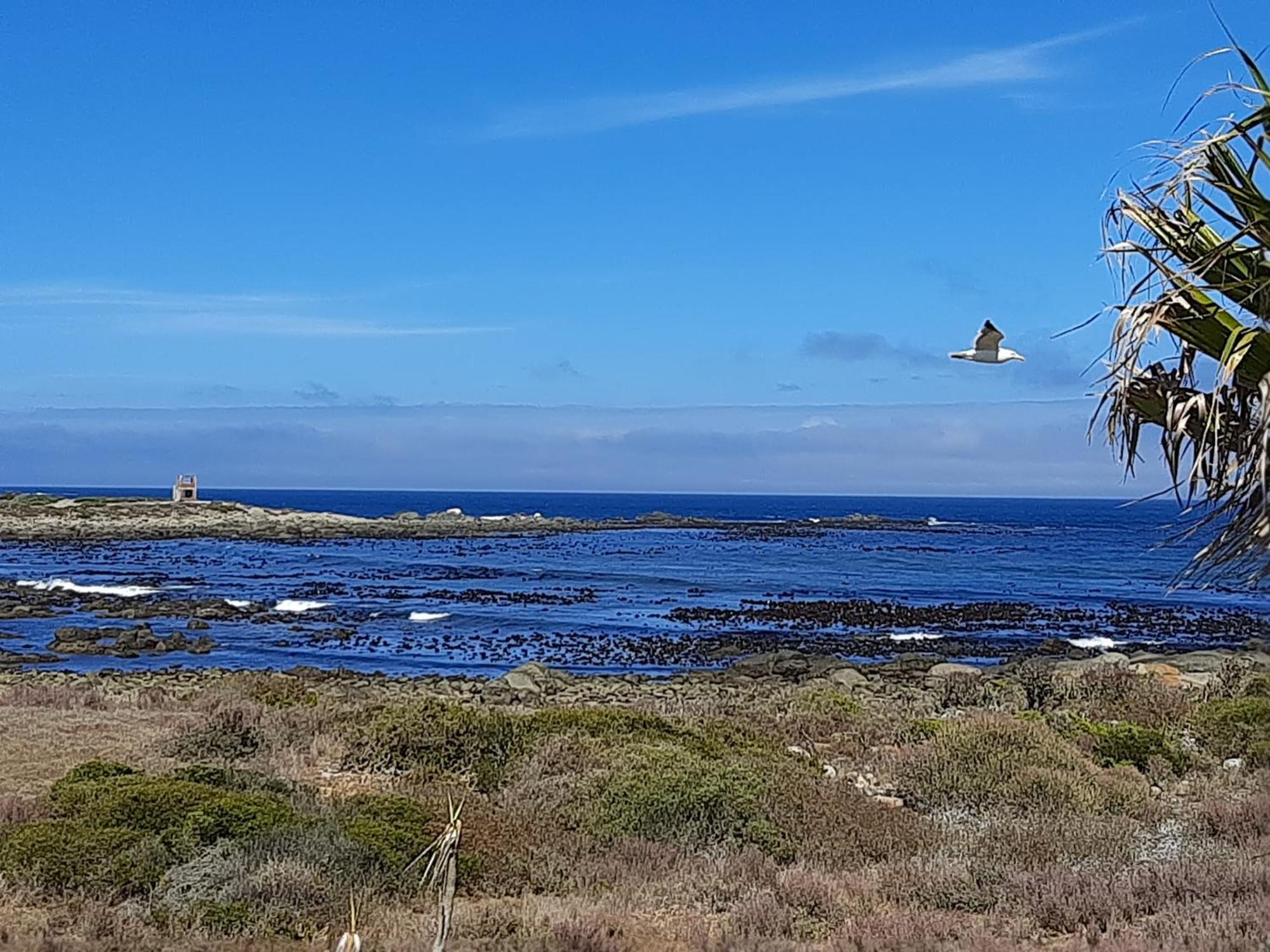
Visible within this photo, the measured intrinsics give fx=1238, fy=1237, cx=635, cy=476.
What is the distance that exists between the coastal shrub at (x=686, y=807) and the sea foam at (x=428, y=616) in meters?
30.7

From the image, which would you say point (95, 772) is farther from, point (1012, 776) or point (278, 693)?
point (1012, 776)

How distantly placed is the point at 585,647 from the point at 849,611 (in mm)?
13793

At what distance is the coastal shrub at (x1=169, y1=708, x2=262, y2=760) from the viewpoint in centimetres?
1265

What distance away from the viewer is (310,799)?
418 inches

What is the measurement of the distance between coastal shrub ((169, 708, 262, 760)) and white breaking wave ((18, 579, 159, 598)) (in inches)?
1329

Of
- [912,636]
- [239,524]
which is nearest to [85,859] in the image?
[912,636]

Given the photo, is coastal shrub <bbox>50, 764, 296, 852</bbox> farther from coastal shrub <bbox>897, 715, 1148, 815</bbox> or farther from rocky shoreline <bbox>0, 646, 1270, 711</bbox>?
rocky shoreline <bbox>0, 646, 1270, 711</bbox>

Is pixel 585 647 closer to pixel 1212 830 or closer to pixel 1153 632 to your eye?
pixel 1153 632

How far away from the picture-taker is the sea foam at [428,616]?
4100 cm

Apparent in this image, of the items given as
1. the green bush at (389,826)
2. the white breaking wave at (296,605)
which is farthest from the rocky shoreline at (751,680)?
the white breaking wave at (296,605)

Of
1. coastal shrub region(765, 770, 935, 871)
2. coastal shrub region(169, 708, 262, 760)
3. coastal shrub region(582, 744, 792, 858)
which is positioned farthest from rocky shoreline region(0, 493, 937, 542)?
coastal shrub region(765, 770, 935, 871)

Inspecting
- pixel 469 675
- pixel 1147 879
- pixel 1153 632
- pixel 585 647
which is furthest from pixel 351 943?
pixel 1153 632

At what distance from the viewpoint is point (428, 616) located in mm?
41781

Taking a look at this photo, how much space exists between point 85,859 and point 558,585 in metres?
46.2
